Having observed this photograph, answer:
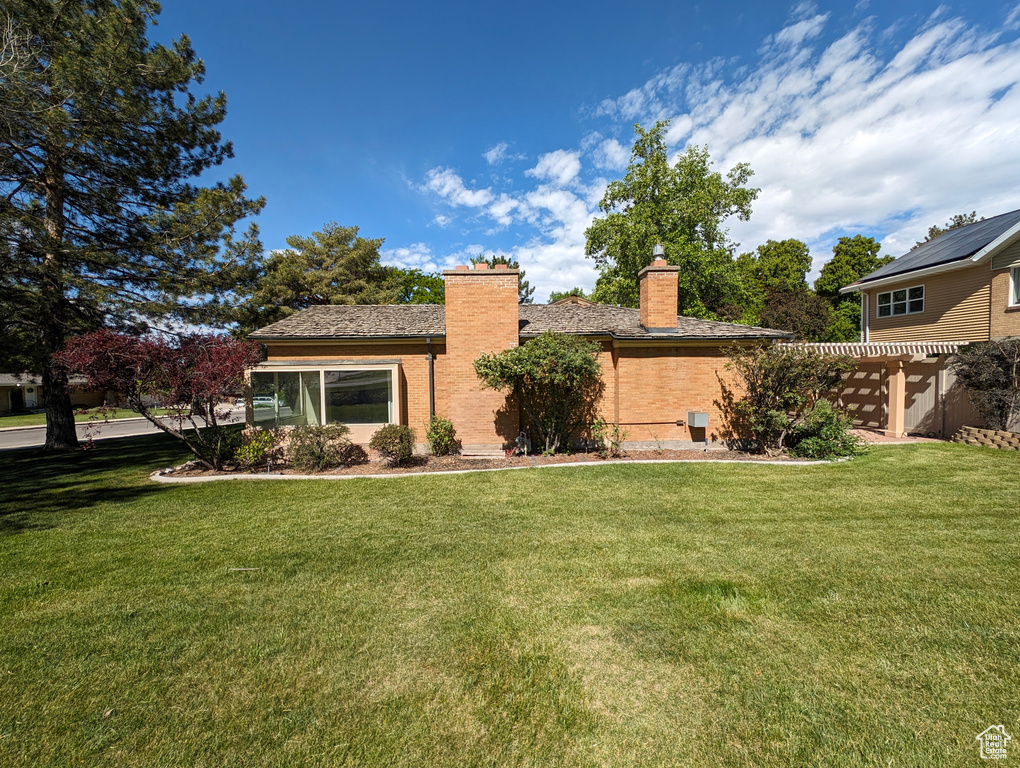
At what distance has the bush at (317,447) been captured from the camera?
31.3 feet

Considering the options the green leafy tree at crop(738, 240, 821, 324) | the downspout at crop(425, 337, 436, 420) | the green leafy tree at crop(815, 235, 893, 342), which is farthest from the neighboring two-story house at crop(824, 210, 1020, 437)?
the green leafy tree at crop(815, 235, 893, 342)

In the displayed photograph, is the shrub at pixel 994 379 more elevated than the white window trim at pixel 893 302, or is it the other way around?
the white window trim at pixel 893 302

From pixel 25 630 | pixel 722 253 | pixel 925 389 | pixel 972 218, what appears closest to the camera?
pixel 25 630

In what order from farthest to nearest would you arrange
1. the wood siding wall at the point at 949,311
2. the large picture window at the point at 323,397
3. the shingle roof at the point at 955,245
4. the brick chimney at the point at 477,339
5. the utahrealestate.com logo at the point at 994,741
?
the shingle roof at the point at 955,245 → the wood siding wall at the point at 949,311 → the brick chimney at the point at 477,339 → the large picture window at the point at 323,397 → the utahrealestate.com logo at the point at 994,741

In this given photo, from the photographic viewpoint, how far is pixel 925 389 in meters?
12.7

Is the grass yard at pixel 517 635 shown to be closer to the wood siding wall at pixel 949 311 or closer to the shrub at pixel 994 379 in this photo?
the shrub at pixel 994 379

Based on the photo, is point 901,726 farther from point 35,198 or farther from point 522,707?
point 35,198

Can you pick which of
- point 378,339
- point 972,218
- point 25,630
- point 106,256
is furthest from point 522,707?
point 972,218

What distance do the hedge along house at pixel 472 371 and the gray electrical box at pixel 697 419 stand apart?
0.07 m

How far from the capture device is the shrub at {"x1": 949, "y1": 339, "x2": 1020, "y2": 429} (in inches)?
409

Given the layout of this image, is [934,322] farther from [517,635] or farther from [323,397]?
[323,397]

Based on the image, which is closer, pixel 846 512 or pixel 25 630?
pixel 25 630

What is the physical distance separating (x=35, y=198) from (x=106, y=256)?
352cm

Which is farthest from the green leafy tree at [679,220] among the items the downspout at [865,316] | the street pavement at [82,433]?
the street pavement at [82,433]
